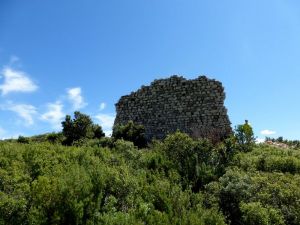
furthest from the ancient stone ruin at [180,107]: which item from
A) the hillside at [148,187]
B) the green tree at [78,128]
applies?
the hillside at [148,187]

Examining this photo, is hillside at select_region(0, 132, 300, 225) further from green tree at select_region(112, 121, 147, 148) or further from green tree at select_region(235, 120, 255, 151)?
green tree at select_region(112, 121, 147, 148)

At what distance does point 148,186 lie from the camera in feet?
36.6

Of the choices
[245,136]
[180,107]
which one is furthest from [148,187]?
[180,107]

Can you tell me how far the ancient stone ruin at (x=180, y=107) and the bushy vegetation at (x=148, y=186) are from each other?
7057 millimetres

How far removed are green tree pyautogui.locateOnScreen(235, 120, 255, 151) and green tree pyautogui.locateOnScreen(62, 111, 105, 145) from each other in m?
7.70

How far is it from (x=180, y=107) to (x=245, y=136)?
5.56 m

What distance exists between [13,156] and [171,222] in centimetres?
594

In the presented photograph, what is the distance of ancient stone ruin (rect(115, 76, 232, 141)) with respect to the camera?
948 inches

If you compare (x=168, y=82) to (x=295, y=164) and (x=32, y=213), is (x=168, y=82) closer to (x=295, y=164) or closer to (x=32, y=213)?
(x=295, y=164)

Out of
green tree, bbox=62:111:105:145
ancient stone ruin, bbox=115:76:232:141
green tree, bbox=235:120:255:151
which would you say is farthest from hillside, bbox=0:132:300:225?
ancient stone ruin, bbox=115:76:232:141

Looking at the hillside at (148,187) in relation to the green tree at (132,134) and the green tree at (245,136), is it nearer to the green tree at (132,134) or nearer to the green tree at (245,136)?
the green tree at (245,136)

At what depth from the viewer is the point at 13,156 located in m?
13.1

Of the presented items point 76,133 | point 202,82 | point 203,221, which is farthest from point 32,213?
point 202,82

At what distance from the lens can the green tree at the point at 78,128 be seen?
882 inches
